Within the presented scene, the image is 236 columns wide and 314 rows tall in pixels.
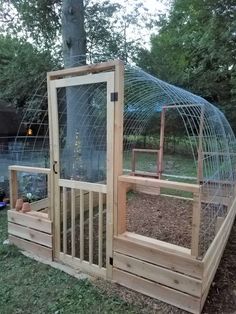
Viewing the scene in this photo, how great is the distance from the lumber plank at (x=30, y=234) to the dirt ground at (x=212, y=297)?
0.75 metres

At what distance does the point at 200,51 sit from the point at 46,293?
1076 cm

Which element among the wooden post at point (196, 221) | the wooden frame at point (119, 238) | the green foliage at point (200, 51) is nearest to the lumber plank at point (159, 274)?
the wooden frame at point (119, 238)

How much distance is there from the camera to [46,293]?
2422mm

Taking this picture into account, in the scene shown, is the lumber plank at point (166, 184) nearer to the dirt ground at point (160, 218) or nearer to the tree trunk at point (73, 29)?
the dirt ground at point (160, 218)

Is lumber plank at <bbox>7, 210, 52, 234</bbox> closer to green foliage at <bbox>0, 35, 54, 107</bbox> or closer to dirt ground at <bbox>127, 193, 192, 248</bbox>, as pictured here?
dirt ground at <bbox>127, 193, 192, 248</bbox>

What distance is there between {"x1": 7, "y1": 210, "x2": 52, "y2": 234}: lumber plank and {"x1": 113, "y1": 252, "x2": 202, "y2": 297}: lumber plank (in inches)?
34.4

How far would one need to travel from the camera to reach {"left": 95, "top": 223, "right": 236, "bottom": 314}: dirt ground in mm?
2240

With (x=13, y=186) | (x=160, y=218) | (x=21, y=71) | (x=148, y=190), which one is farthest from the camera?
(x=21, y=71)

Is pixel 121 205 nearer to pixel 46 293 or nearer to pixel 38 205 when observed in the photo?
pixel 46 293

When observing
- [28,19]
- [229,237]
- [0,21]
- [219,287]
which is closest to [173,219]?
[229,237]

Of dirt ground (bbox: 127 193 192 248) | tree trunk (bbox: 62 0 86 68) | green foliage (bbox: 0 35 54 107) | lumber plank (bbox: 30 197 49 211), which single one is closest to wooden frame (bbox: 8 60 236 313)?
lumber plank (bbox: 30 197 49 211)

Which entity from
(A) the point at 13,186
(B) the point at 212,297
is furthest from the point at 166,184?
(A) the point at 13,186

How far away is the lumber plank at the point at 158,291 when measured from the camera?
2186 mm

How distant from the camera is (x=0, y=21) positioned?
751cm
